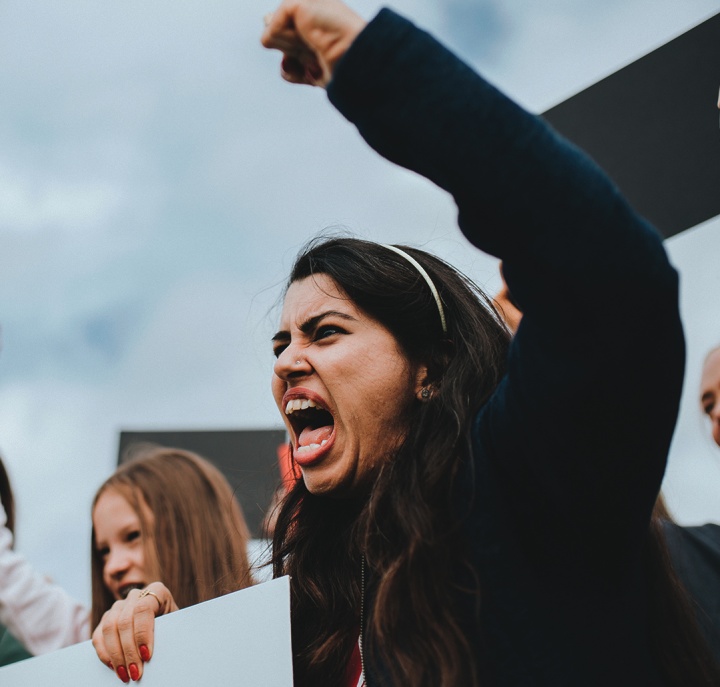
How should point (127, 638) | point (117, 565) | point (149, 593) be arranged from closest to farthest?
1. point (127, 638)
2. point (149, 593)
3. point (117, 565)

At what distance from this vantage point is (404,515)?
1375 millimetres

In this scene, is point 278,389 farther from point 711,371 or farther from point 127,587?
point 127,587

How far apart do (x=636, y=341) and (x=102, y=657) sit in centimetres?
108

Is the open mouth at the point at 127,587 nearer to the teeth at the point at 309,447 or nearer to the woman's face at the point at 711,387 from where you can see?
the teeth at the point at 309,447

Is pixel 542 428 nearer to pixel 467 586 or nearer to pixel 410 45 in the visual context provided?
pixel 467 586

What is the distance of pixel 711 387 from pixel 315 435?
131 cm

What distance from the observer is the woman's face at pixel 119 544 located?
3150mm

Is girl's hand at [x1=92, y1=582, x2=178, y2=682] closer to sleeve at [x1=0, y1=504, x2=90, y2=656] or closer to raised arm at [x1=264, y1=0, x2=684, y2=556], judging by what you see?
raised arm at [x1=264, y1=0, x2=684, y2=556]

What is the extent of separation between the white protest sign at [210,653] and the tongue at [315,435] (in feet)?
1.08

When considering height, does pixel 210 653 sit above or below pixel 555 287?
below

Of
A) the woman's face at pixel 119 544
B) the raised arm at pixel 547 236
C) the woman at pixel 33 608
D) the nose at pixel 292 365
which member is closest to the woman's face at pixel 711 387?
the nose at pixel 292 365

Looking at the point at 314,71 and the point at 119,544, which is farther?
the point at 119,544

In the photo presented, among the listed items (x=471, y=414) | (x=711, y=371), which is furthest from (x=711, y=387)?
(x=471, y=414)

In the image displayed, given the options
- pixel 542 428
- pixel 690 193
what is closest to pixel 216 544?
pixel 690 193
